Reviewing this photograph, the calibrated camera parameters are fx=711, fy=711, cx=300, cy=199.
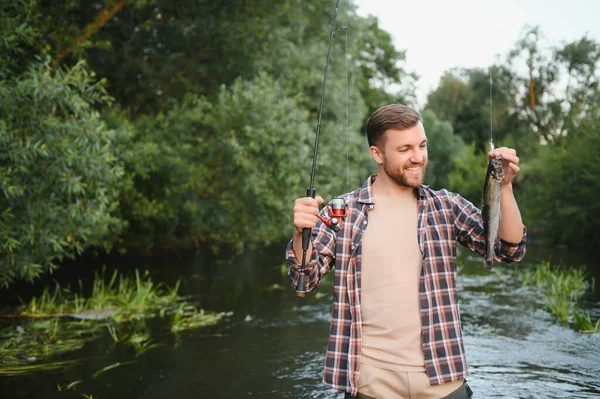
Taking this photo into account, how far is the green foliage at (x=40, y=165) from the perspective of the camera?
9281 millimetres

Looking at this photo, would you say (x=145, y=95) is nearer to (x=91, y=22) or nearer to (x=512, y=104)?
(x=91, y=22)

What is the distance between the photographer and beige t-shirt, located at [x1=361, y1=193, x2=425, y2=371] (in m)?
3.03

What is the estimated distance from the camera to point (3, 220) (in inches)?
382

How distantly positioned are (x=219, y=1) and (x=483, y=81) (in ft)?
94.7

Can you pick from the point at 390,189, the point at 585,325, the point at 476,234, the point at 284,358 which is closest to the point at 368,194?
the point at 390,189

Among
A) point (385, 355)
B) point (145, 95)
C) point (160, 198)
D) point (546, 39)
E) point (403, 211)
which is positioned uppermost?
point (546, 39)

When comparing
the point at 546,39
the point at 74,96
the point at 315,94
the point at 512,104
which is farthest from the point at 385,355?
the point at 512,104

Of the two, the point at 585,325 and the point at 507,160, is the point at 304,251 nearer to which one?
the point at 507,160

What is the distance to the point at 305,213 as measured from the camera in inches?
119

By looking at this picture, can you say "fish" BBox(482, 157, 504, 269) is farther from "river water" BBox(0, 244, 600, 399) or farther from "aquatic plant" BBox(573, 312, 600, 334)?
"aquatic plant" BBox(573, 312, 600, 334)

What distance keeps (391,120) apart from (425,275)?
0.70 metres

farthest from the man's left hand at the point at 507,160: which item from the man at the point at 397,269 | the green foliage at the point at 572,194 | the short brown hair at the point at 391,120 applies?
the green foliage at the point at 572,194

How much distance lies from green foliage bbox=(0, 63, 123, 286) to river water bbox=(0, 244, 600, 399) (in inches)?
76.4

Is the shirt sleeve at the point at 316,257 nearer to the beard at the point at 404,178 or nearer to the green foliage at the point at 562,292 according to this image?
the beard at the point at 404,178
